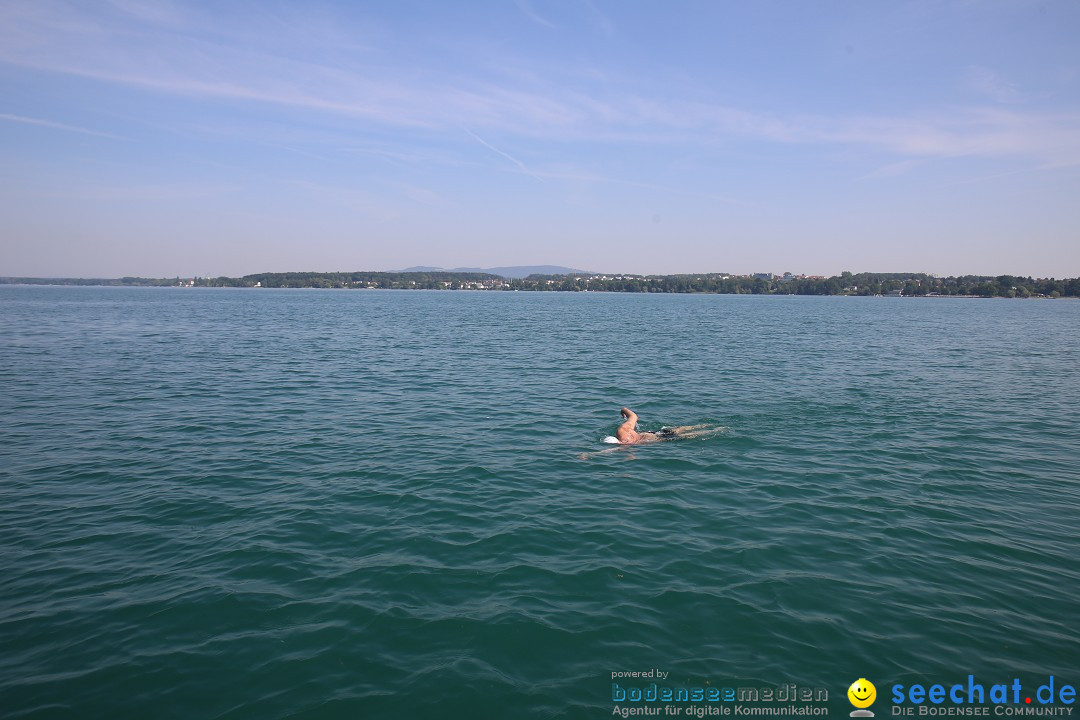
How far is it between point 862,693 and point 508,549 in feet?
20.0

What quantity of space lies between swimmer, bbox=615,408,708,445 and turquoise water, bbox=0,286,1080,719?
517 mm

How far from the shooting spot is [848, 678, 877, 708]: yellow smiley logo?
23.7ft

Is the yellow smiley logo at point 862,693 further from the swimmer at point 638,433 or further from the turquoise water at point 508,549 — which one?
the swimmer at point 638,433

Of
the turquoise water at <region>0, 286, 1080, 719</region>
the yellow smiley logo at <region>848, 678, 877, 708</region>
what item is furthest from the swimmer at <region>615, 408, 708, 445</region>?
the yellow smiley logo at <region>848, 678, 877, 708</region>

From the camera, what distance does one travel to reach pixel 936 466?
1609cm

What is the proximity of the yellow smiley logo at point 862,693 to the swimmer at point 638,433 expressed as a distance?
10501 mm

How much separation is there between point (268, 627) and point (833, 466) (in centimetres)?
1445

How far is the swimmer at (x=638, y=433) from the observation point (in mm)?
17750

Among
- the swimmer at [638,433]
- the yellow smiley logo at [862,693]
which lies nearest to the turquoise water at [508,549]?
the yellow smiley logo at [862,693]

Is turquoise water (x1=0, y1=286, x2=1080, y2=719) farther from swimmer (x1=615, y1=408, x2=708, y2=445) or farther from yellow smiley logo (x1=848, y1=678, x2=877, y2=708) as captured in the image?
swimmer (x1=615, y1=408, x2=708, y2=445)

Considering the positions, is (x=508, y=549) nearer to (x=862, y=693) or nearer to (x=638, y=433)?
(x=862, y=693)

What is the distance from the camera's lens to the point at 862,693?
736 centimetres

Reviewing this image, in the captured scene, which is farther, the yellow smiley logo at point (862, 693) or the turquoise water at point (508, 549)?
the turquoise water at point (508, 549)

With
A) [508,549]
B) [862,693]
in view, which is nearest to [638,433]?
[508,549]
